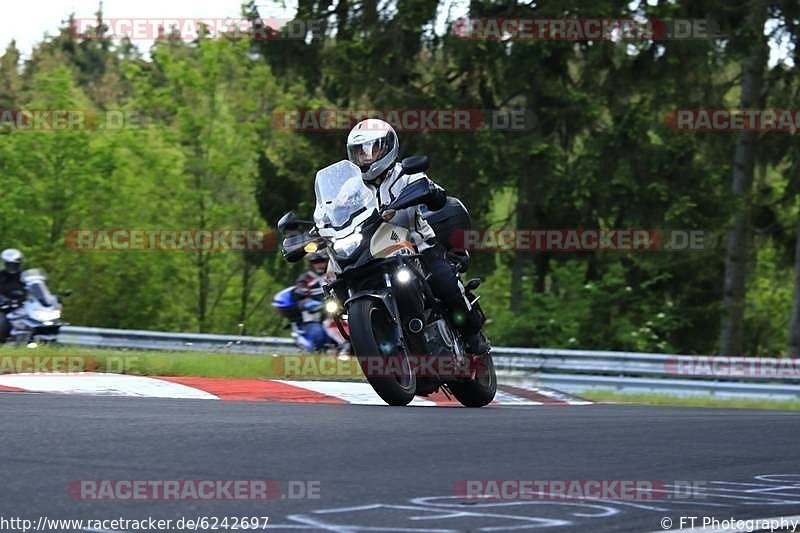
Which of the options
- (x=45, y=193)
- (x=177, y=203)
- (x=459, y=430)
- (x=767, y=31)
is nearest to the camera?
(x=459, y=430)

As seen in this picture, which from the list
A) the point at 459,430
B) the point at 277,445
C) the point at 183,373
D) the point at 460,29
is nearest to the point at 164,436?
the point at 277,445

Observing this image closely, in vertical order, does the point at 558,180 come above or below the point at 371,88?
below

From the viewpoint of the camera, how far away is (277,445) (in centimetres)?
691

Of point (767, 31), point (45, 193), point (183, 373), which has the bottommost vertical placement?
point (183, 373)

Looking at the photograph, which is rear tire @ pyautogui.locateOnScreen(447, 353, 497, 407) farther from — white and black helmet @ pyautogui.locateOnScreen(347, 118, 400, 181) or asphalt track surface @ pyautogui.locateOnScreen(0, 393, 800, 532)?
white and black helmet @ pyautogui.locateOnScreen(347, 118, 400, 181)

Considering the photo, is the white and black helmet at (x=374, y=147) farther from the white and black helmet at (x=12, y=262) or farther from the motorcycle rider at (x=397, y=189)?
the white and black helmet at (x=12, y=262)

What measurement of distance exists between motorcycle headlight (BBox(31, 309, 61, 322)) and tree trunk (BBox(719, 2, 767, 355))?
14.5 metres

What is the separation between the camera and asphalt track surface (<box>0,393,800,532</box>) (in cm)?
518

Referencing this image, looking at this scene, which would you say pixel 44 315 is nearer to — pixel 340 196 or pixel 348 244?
pixel 340 196

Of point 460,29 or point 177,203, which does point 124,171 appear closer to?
point 177,203

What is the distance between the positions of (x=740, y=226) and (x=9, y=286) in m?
16.0

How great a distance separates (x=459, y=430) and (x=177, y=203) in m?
40.0

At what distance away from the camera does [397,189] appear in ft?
33.8

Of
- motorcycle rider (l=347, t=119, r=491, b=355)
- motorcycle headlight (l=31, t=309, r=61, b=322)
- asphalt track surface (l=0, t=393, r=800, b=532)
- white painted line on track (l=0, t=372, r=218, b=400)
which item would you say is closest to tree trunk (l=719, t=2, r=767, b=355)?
motorcycle headlight (l=31, t=309, r=61, b=322)
